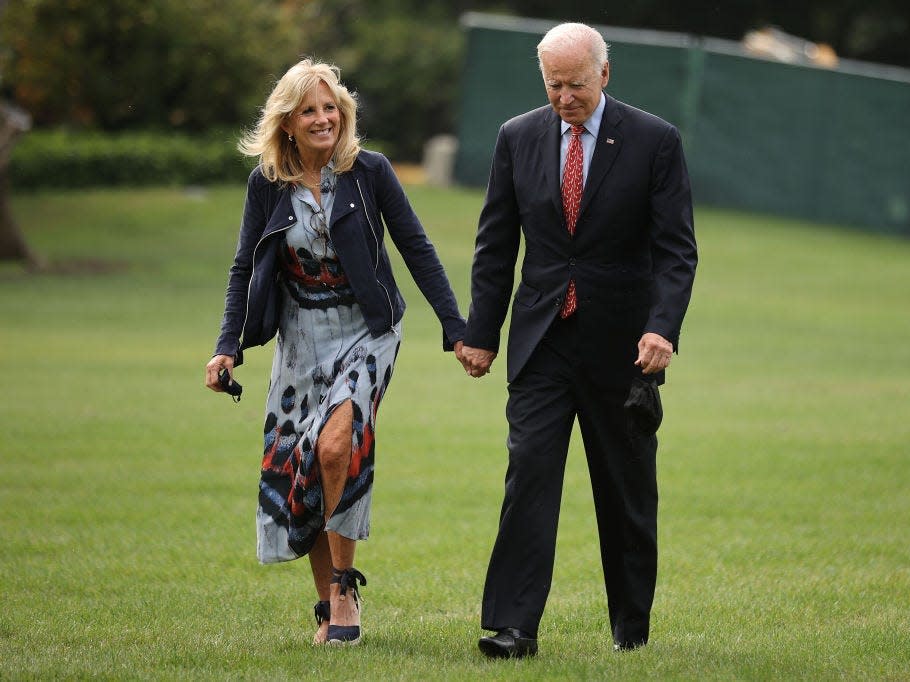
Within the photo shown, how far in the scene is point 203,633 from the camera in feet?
20.6

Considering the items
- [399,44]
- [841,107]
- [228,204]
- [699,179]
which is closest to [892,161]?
[841,107]

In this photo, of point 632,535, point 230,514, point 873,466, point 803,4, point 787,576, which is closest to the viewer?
point 632,535

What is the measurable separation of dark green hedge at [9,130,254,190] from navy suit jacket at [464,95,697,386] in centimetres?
2694

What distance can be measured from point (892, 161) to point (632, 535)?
26.8 metres

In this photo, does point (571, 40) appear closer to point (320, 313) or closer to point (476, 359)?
point (476, 359)

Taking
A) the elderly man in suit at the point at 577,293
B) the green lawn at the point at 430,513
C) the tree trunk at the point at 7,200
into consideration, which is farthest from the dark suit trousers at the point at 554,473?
the tree trunk at the point at 7,200

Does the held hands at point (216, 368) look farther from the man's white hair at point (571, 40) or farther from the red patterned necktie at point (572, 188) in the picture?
the man's white hair at point (571, 40)

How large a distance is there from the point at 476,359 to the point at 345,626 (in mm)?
1148

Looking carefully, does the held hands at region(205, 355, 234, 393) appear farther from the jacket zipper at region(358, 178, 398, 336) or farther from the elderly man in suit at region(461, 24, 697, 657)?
the elderly man in suit at region(461, 24, 697, 657)

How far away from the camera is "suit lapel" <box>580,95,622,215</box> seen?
5820 millimetres

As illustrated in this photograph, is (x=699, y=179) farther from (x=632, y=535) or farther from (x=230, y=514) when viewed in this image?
(x=632, y=535)

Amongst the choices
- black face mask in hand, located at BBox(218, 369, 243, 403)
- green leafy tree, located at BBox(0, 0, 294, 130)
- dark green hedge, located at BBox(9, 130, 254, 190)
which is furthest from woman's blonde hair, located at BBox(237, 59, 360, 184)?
dark green hedge, located at BBox(9, 130, 254, 190)

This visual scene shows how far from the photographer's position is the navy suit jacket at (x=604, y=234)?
5.78 metres

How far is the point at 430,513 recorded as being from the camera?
9406 millimetres
